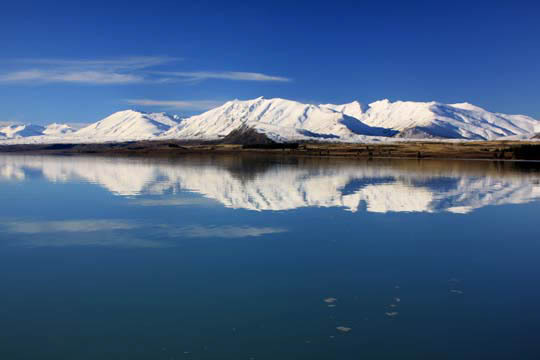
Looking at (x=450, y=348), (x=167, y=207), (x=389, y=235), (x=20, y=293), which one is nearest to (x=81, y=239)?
(x=20, y=293)

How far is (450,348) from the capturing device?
39.0 ft

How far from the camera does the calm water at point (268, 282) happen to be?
474 inches

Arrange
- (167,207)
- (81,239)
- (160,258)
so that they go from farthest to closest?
1. (167,207)
2. (81,239)
3. (160,258)

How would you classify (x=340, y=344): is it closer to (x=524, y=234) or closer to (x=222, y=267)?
(x=222, y=267)

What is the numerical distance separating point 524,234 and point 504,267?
24.7ft

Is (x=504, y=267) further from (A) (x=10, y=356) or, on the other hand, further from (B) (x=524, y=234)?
(A) (x=10, y=356)

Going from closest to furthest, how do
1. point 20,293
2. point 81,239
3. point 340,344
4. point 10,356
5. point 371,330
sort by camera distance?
point 10,356
point 340,344
point 371,330
point 20,293
point 81,239

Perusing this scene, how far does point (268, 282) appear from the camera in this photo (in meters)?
16.6

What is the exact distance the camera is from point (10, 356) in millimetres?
11250

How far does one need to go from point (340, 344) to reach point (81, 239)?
49.8 ft

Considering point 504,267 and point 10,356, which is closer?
point 10,356

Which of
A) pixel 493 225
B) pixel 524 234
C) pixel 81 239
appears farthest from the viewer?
pixel 493 225

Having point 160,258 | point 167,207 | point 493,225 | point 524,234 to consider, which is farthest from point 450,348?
point 167,207

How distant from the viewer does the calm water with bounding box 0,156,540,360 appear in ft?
39.5
